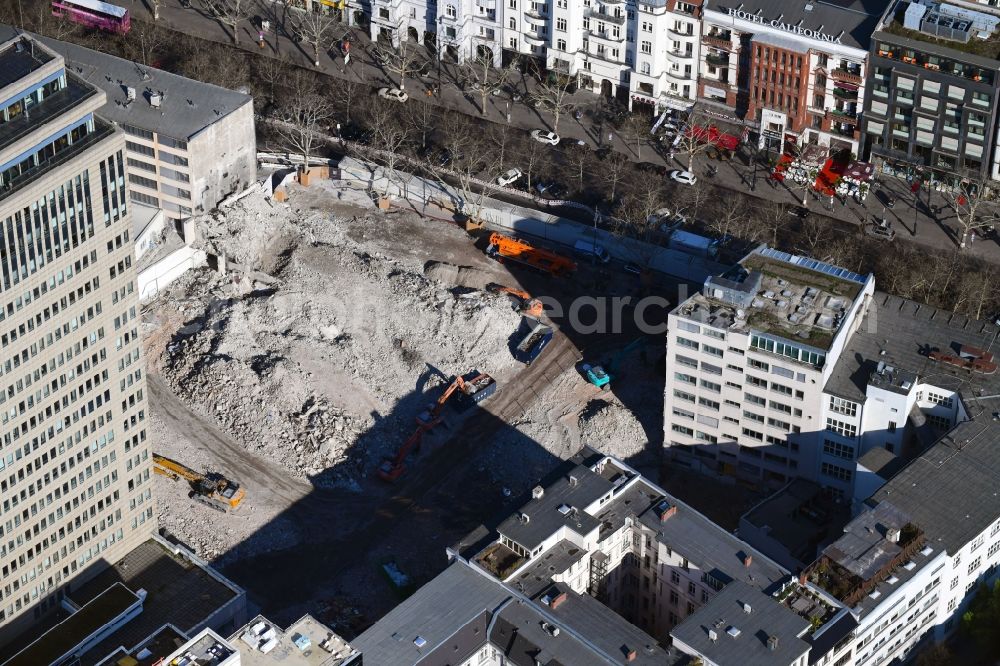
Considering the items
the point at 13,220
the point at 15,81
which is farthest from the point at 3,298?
the point at 15,81

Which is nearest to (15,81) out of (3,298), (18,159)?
(18,159)

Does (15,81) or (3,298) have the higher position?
(15,81)

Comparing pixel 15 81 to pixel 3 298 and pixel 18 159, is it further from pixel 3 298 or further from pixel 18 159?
pixel 3 298

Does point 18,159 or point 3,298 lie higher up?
point 18,159

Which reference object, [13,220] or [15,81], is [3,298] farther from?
[15,81]
